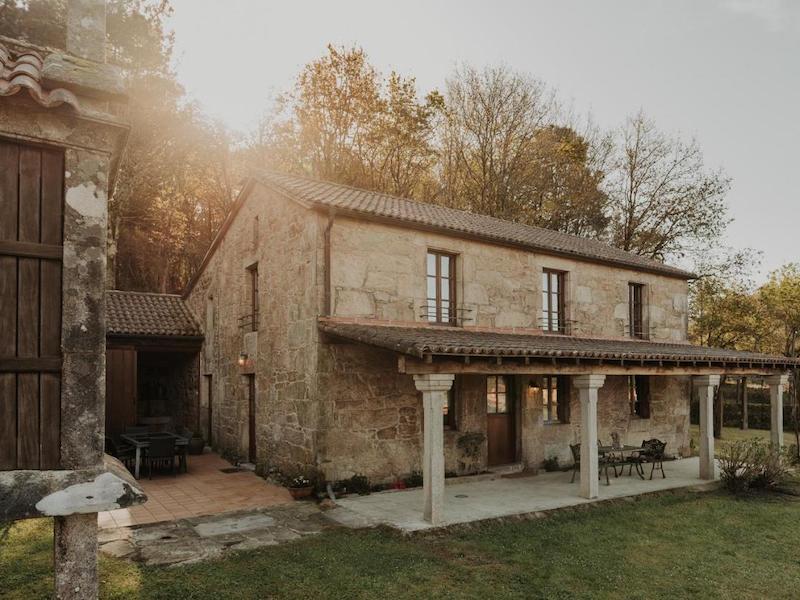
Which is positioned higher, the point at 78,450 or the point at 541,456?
the point at 78,450

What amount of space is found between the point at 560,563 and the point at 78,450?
17.8 feet

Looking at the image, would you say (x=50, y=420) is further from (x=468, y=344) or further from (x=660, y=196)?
(x=660, y=196)

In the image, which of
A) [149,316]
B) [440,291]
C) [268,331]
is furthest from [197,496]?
[149,316]

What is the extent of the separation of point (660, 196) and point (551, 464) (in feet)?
53.7

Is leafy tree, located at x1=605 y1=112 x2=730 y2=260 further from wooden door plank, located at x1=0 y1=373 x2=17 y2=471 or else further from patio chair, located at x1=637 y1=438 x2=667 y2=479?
wooden door plank, located at x1=0 y1=373 x2=17 y2=471

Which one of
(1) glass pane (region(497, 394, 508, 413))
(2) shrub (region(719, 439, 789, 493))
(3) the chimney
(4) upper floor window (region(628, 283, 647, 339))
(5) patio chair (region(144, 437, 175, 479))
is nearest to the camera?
(3) the chimney

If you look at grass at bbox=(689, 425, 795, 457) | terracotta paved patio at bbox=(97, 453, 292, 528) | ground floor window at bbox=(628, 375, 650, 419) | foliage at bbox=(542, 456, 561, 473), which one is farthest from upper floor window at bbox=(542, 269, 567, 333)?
grass at bbox=(689, 425, 795, 457)

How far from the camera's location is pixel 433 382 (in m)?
7.71

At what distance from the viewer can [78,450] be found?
3223mm

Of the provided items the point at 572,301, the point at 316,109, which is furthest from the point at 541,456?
the point at 316,109

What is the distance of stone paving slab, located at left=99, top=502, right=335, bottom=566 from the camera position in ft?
21.3

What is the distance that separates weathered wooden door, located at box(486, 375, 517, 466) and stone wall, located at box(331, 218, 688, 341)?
129 centimetres

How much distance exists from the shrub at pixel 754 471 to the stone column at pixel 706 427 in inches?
13.5

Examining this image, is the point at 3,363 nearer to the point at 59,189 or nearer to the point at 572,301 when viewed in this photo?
the point at 59,189
